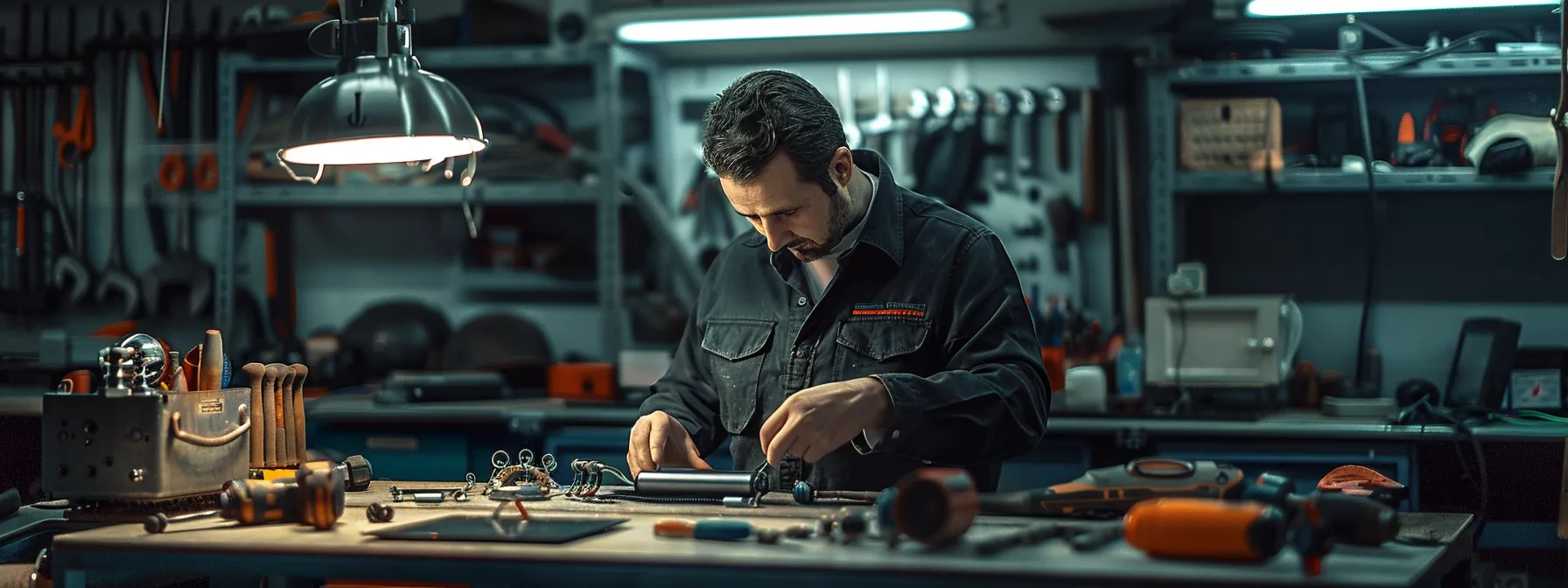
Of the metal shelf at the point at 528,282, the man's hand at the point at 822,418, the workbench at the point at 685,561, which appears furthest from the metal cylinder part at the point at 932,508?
the metal shelf at the point at 528,282

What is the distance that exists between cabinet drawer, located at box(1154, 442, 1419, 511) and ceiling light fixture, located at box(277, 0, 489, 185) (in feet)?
7.05

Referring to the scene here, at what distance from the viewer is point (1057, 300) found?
4457 mm

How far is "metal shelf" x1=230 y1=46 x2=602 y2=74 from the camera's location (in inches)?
175

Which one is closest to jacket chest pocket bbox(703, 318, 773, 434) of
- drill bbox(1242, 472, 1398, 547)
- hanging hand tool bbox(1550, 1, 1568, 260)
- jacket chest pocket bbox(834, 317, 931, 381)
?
jacket chest pocket bbox(834, 317, 931, 381)

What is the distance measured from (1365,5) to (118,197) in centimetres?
415

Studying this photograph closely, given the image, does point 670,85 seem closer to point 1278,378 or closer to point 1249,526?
point 1278,378

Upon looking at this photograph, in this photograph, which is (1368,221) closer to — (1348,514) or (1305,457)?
(1305,457)

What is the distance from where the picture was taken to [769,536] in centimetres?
165

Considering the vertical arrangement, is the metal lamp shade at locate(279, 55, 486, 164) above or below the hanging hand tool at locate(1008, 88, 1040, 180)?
below

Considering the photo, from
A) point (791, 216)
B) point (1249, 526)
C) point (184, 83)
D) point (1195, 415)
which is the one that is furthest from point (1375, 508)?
point (184, 83)

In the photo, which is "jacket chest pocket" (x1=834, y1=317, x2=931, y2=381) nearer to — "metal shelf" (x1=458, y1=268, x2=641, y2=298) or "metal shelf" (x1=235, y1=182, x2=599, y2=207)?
"metal shelf" (x1=235, y1=182, x2=599, y2=207)

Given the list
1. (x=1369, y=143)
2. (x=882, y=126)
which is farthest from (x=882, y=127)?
(x=1369, y=143)

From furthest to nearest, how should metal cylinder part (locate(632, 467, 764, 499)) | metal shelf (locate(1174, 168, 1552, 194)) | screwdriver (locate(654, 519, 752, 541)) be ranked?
metal shelf (locate(1174, 168, 1552, 194)), metal cylinder part (locate(632, 467, 764, 499)), screwdriver (locate(654, 519, 752, 541))

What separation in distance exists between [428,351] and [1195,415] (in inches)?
99.2
